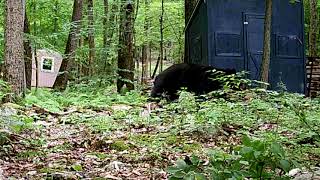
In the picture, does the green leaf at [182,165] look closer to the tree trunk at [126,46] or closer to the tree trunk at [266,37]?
the tree trunk at [266,37]

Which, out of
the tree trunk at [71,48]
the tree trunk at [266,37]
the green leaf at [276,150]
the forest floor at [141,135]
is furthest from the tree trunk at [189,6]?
the green leaf at [276,150]

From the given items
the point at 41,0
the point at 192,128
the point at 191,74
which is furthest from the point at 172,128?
the point at 41,0

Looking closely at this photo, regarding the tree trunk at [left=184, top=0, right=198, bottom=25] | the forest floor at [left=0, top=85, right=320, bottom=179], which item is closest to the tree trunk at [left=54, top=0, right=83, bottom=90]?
the tree trunk at [left=184, top=0, right=198, bottom=25]

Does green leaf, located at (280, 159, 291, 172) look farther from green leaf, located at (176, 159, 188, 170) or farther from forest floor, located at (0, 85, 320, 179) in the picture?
forest floor, located at (0, 85, 320, 179)

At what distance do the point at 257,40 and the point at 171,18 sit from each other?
15384 mm

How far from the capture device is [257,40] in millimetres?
13812

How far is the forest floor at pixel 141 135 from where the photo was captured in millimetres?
4289

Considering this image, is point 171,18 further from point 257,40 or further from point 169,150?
point 169,150

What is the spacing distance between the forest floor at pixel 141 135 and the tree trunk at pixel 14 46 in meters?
0.83

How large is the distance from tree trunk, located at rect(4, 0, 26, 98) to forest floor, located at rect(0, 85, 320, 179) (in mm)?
835

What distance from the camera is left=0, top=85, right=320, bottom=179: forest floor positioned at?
429 centimetres

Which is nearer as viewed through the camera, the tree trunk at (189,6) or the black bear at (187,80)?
the black bear at (187,80)

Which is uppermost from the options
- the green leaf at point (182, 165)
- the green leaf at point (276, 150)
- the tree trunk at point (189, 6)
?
the tree trunk at point (189, 6)

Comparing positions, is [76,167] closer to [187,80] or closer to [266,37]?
[266,37]
